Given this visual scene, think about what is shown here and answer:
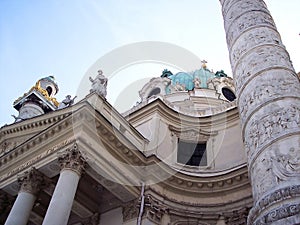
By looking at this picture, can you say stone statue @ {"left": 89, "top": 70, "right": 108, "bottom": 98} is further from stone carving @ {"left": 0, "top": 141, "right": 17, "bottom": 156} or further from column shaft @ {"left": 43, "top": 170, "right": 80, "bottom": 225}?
stone carving @ {"left": 0, "top": 141, "right": 17, "bottom": 156}

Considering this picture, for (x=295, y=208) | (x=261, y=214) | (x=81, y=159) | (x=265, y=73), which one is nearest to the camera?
(x=295, y=208)

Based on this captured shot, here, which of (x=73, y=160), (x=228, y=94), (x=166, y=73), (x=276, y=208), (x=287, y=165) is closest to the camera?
(x=276, y=208)

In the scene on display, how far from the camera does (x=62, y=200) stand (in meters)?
10.5

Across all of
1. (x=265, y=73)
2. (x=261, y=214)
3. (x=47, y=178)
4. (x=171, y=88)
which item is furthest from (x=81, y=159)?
(x=171, y=88)

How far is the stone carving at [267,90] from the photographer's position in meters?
7.04

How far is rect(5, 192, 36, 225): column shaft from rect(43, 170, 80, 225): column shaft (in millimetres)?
1655

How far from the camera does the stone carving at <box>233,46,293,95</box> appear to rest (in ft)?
25.4

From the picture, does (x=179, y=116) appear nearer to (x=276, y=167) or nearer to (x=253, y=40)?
(x=253, y=40)

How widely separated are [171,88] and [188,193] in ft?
37.3

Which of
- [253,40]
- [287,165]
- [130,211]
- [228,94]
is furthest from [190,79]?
[287,165]

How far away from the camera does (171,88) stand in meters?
24.4

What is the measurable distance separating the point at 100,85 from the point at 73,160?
410cm

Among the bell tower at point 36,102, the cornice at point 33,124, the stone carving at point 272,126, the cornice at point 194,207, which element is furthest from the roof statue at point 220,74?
the stone carving at point 272,126

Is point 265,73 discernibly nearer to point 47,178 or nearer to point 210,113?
point 47,178
